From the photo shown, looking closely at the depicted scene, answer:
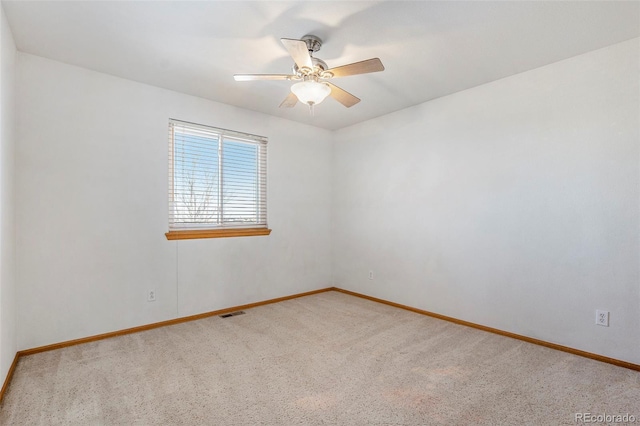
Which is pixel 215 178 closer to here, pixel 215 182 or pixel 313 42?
pixel 215 182

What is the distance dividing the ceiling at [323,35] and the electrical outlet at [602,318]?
2138mm

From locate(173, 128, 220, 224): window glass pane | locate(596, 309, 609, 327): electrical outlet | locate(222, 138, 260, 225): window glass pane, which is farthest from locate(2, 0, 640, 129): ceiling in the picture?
locate(596, 309, 609, 327): electrical outlet

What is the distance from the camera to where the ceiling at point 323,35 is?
204 cm

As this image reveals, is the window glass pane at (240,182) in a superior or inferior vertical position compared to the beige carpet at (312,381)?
superior

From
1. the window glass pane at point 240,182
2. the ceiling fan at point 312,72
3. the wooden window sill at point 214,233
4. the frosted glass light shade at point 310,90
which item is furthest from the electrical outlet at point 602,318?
the window glass pane at point 240,182

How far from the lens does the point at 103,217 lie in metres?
2.95

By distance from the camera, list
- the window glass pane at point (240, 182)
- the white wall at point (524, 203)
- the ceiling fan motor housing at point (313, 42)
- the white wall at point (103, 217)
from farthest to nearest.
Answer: the window glass pane at point (240, 182)
the white wall at point (103, 217)
the white wall at point (524, 203)
the ceiling fan motor housing at point (313, 42)

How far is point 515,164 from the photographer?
9.80 ft

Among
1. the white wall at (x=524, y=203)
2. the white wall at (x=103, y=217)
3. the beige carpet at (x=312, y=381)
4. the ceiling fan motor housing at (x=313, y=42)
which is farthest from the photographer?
the white wall at (x=103, y=217)

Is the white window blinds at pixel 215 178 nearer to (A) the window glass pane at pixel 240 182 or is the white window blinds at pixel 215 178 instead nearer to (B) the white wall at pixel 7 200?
(A) the window glass pane at pixel 240 182

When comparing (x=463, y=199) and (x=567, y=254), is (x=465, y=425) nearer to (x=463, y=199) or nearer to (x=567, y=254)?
(x=567, y=254)

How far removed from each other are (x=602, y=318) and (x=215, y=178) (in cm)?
395

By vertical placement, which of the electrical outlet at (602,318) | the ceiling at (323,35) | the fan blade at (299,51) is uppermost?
the ceiling at (323,35)

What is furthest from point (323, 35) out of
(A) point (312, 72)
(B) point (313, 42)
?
(A) point (312, 72)
